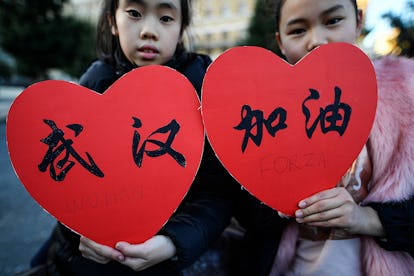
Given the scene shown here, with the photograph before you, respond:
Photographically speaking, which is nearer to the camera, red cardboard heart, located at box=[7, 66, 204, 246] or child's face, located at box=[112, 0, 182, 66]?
red cardboard heart, located at box=[7, 66, 204, 246]

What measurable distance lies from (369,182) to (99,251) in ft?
1.79

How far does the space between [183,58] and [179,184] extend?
350mm

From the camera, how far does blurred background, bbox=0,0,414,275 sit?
120cm

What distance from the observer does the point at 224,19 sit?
20.6m

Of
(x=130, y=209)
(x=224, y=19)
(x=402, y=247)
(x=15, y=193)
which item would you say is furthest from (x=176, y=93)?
(x=224, y=19)

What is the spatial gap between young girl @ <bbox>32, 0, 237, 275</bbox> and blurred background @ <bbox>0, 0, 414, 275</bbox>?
0.80 ft

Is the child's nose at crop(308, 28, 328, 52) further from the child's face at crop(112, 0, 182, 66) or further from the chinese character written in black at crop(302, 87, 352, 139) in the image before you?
the child's face at crop(112, 0, 182, 66)

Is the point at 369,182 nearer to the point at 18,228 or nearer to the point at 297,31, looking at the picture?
the point at 297,31

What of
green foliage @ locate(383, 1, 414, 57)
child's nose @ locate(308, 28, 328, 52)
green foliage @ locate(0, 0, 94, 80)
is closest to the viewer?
child's nose @ locate(308, 28, 328, 52)

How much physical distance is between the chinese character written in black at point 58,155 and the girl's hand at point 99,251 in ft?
0.39

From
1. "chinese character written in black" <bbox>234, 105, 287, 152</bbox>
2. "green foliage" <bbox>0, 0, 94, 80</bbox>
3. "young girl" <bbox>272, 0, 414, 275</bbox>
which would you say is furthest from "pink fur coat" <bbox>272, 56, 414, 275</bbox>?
"green foliage" <bbox>0, 0, 94, 80</bbox>

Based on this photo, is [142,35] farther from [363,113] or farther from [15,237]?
[15,237]

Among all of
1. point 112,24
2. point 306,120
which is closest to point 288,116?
point 306,120

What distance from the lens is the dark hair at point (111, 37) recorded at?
0.70 metres
